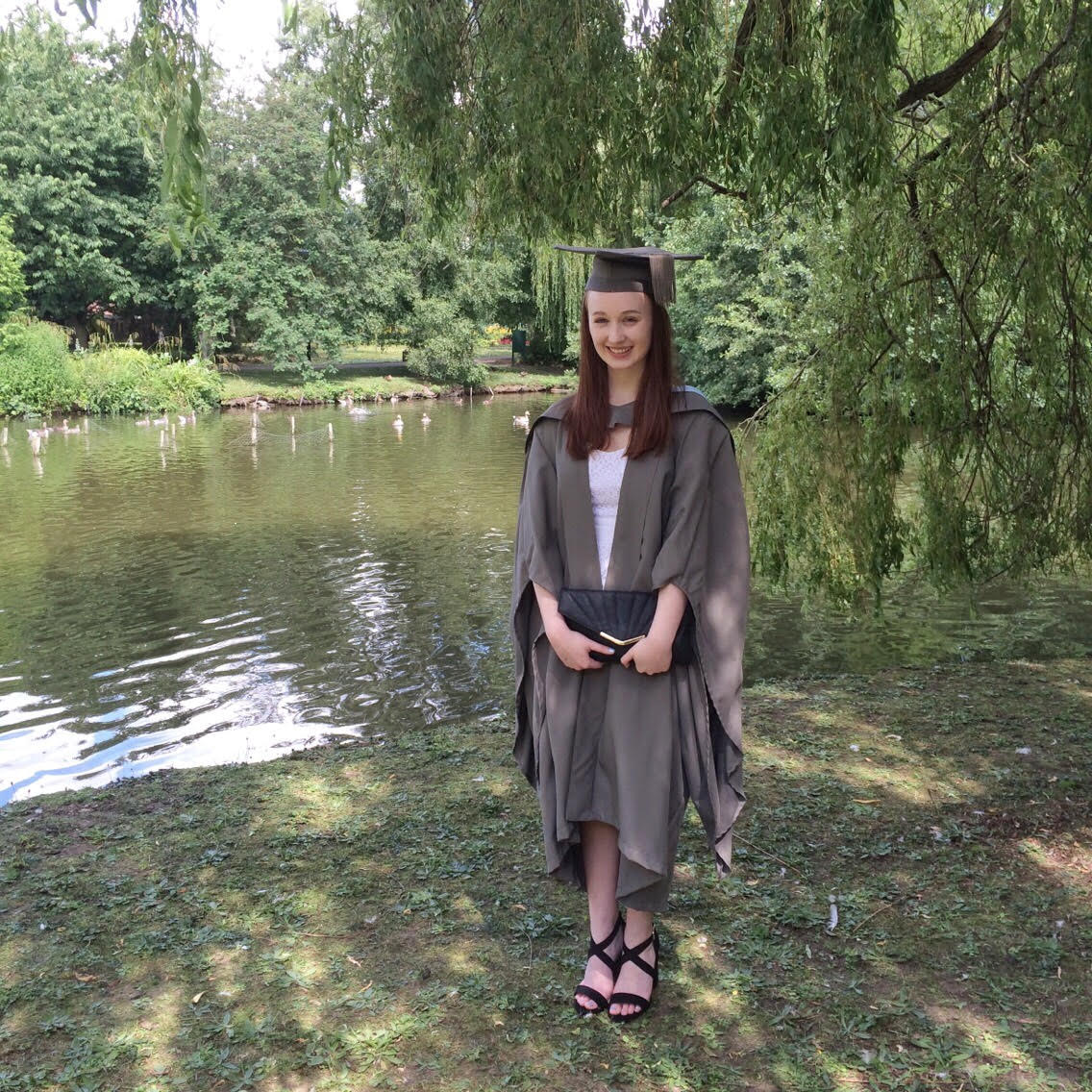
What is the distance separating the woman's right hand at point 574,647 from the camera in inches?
100

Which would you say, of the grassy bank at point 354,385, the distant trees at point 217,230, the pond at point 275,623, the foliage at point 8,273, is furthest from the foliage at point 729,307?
the foliage at point 8,273

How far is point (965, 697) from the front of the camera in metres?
5.48

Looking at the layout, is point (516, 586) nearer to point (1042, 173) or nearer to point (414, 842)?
point (414, 842)

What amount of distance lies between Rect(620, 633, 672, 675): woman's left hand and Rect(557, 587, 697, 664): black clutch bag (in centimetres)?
3

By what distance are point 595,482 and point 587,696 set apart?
51cm

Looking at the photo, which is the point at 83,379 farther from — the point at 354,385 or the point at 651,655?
the point at 651,655

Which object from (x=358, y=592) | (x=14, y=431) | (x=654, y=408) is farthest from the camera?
(x=14, y=431)

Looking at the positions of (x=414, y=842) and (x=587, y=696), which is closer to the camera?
(x=587, y=696)

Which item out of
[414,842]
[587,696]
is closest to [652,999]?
[587,696]

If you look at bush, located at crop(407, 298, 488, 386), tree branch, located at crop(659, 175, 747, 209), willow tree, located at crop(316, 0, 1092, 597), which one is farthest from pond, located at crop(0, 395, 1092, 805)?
bush, located at crop(407, 298, 488, 386)

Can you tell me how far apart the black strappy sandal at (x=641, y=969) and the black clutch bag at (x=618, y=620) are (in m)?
0.73

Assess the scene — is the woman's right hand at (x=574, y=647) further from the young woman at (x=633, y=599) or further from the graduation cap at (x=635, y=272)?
the graduation cap at (x=635, y=272)

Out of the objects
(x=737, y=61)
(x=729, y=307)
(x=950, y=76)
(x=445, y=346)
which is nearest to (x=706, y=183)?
(x=737, y=61)

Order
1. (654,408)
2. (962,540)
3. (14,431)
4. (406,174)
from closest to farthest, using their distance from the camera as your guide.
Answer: (654,408) < (962,540) < (406,174) < (14,431)
